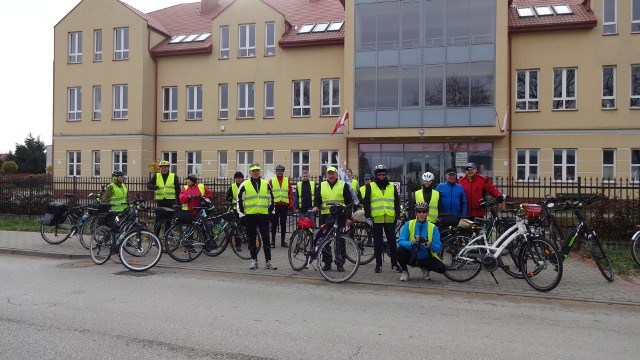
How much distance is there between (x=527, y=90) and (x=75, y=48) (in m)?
26.6

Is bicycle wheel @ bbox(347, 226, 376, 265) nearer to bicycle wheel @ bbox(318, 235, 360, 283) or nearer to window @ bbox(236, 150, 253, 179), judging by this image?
bicycle wheel @ bbox(318, 235, 360, 283)

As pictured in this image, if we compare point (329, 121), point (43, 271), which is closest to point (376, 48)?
point (329, 121)

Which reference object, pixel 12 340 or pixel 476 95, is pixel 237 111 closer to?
pixel 476 95

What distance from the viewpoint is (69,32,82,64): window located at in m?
30.6

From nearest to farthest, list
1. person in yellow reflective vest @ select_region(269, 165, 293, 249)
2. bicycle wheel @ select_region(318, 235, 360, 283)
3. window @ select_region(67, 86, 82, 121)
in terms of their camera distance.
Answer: bicycle wheel @ select_region(318, 235, 360, 283)
person in yellow reflective vest @ select_region(269, 165, 293, 249)
window @ select_region(67, 86, 82, 121)

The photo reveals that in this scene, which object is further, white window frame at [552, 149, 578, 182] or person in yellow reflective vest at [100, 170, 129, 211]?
white window frame at [552, 149, 578, 182]

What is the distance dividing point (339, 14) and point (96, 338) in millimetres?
26869

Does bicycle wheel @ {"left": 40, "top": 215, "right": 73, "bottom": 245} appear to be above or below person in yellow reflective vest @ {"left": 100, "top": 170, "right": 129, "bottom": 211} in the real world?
below

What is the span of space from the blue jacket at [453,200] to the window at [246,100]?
2117cm

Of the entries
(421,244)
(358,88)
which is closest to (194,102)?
(358,88)

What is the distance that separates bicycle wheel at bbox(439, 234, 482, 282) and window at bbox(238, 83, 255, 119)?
868 inches

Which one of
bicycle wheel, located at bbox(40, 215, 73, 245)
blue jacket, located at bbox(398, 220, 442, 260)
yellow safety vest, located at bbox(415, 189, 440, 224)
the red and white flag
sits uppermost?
the red and white flag

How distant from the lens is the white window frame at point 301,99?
27.7 meters

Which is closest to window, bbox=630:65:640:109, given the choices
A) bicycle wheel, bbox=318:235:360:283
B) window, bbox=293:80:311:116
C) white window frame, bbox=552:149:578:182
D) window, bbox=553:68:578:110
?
window, bbox=553:68:578:110
